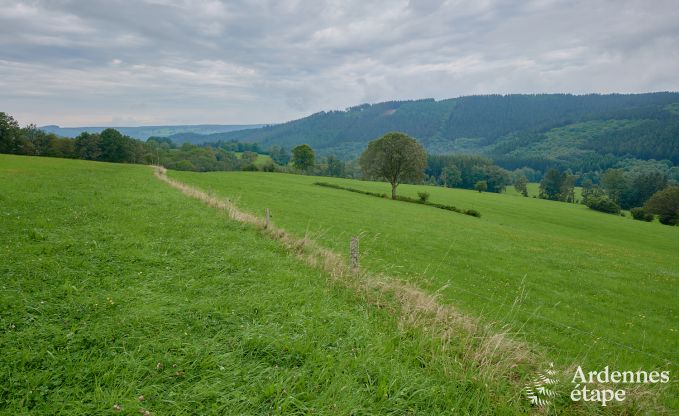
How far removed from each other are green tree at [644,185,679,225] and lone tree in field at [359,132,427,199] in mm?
55176

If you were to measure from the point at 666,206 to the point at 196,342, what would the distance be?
98.1 meters

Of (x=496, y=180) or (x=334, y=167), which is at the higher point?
(x=334, y=167)

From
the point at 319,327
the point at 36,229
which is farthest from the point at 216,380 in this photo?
the point at 36,229

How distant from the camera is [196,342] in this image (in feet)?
19.2

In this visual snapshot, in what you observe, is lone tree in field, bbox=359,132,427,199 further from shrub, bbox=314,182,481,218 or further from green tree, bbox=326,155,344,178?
green tree, bbox=326,155,344,178

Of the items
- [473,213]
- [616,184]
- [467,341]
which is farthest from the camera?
[616,184]

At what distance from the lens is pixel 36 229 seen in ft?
36.5

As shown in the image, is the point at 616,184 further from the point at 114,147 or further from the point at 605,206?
the point at 114,147

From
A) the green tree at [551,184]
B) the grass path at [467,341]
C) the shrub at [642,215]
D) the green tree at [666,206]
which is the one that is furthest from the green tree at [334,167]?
the grass path at [467,341]

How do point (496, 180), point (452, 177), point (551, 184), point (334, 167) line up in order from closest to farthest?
point (551, 184) → point (496, 180) → point (452, 177) → point (334, 167)

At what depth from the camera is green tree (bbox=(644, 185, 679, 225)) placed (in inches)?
2758

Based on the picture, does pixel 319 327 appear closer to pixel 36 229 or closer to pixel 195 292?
pixel 195 292

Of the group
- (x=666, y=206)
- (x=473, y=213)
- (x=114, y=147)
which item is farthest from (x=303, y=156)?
(x=666, y=206)

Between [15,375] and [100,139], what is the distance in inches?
3985
